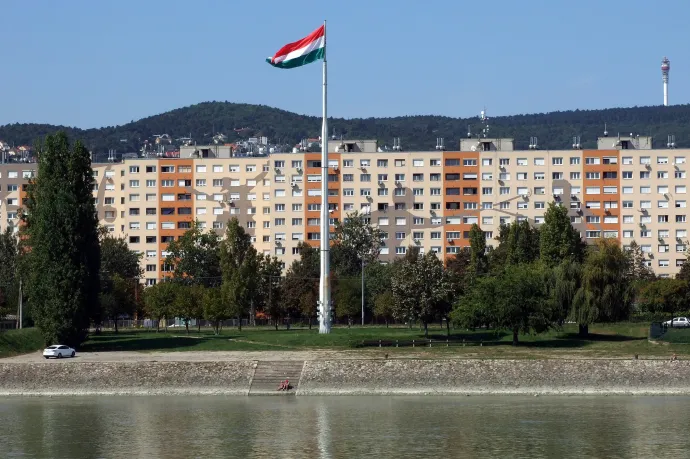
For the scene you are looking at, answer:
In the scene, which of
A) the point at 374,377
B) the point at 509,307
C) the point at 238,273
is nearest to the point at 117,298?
the point at 238,273

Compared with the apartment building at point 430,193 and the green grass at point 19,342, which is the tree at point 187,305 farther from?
the apartment building at point 430,193

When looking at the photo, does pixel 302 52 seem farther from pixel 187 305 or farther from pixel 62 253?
pixel 187 305

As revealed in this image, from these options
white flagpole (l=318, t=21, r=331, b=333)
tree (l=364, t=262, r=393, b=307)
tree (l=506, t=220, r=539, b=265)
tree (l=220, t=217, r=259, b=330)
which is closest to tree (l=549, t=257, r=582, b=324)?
white flagpole (l=318, t=21, r=331, b=333)

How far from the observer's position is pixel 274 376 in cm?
8238

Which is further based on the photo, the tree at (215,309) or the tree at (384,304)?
the tree at (384,304)

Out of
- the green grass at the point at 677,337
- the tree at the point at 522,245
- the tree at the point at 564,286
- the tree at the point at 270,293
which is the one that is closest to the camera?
the green grass at the point at 677,337

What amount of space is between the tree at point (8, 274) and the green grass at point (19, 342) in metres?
25.6

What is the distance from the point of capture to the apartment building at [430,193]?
187 m

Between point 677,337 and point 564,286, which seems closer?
point 677,337

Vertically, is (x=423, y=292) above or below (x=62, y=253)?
below

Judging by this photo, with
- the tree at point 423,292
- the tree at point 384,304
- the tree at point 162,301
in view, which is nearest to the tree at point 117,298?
the tree at point 162,301

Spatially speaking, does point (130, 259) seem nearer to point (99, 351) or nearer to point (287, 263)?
point (287, 263)

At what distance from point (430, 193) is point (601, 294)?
88359 millimetres

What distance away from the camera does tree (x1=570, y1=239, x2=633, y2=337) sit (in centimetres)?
10194
